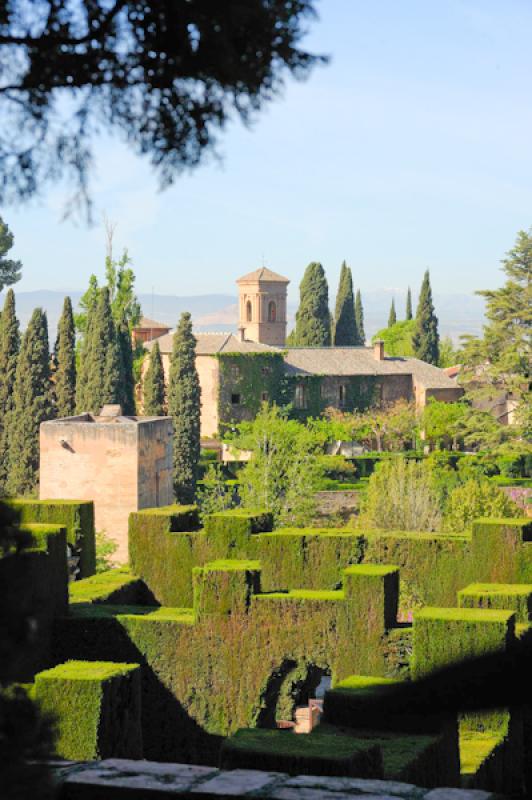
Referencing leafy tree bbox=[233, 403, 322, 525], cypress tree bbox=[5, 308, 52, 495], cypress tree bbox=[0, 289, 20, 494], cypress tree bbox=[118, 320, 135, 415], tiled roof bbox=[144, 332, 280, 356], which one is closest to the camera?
leafy tree bbox=[233, 403, 322, 525]

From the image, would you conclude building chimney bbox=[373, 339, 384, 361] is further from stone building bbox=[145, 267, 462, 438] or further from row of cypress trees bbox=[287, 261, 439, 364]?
row of cypress trees bbox=[287, 261, 439, 364]

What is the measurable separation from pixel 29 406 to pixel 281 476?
8.54m

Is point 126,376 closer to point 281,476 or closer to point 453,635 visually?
point 281,476

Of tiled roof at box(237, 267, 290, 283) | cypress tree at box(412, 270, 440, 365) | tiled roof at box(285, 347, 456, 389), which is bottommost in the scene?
tiled roof at box(285, 347, 456, 389)

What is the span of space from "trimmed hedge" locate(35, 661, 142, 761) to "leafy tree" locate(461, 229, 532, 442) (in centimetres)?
4174

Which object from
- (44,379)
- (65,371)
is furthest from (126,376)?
(44,379)

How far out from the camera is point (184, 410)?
1938 inches

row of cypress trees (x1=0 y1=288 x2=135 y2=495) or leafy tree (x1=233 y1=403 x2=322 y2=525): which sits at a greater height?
row of cypress trees (x1=0 y1=288 x2=135 y2=495)

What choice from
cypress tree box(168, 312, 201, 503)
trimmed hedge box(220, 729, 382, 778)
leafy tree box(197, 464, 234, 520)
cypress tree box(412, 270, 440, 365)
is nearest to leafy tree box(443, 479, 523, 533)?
leafy tree box(197, 464, 234, 520)

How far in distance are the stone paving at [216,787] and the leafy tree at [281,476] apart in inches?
1351

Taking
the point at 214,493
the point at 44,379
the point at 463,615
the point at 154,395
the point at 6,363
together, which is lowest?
the point at 463,615

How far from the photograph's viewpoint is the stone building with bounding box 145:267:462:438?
60.5m

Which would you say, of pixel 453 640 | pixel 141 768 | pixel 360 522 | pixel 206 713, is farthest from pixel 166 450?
pixel 141 768

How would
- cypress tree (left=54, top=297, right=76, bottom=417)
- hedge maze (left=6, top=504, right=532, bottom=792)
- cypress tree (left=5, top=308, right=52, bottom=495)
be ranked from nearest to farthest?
hedge maze (left=6, top=504, right=532, bottom=792)
cypress tree (left=5, top=308, right=52, bottom=495)
cypress tree (left=54, top=297, right=76, bottom=417)
